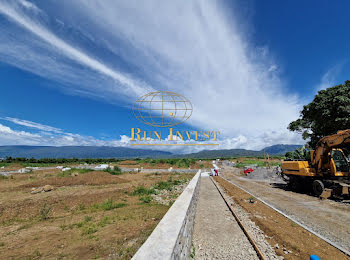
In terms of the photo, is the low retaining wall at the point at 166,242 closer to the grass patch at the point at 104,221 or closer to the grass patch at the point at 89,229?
the grass patch at the point at 89,229

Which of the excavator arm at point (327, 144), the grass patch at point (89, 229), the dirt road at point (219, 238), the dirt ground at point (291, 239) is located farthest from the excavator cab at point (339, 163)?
A: the grass patch at point (89, 229)

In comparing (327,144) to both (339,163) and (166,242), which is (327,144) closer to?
(339,163)

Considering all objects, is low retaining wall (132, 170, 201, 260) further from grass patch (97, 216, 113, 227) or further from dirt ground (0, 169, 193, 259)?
grass patch (97, 216, 113, 227)

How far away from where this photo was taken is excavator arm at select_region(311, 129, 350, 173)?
995cm

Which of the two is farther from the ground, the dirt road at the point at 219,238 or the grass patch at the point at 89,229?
the grass patch at the point at 89,229

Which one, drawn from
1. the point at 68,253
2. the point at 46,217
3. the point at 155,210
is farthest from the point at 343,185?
the point at 46,217

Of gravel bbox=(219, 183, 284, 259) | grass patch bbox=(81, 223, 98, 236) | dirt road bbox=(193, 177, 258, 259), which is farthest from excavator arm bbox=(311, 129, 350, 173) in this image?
grass patch bbox=(81, 223, 98, 236)

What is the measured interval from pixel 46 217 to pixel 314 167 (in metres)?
16.6

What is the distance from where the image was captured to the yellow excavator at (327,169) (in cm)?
1016

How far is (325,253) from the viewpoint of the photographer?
14.4 feet

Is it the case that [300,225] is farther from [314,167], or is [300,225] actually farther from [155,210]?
[314,167]

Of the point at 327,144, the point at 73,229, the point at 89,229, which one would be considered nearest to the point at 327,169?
the point at 327,144

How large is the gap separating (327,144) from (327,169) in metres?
1.78

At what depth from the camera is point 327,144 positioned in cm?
1102
